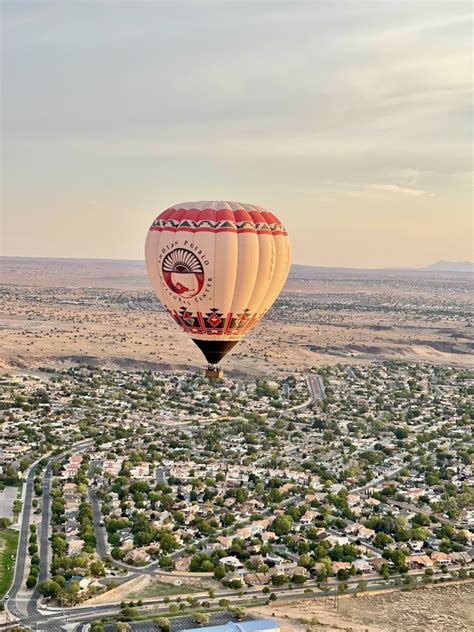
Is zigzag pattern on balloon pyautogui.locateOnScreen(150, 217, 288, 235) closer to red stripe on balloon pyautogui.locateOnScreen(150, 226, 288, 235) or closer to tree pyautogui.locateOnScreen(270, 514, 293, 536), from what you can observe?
red stripe on balloon pyautogui.locateOnScreen(150, 226, 288, 235)

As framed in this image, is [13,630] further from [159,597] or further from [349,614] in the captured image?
[349,614]

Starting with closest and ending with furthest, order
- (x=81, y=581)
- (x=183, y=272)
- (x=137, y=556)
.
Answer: (x=183, y=272) < (x=81, y=581) < (x=137, y=556)

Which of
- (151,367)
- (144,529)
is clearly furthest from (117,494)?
(151,367)

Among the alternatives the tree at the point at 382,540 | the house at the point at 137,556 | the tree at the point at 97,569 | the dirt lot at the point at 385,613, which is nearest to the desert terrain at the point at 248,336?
the tree at the point at 382,540

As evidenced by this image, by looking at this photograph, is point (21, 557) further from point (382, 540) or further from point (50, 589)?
point (382, 540)

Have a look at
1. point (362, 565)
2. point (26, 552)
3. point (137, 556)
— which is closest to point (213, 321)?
point (137, 556)

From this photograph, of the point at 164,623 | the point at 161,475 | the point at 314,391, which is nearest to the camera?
the point at 164,623
